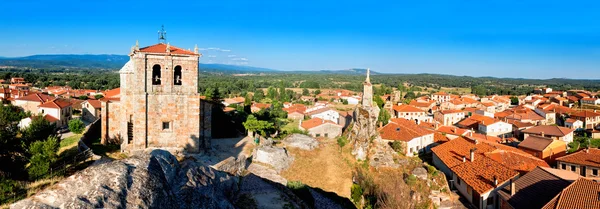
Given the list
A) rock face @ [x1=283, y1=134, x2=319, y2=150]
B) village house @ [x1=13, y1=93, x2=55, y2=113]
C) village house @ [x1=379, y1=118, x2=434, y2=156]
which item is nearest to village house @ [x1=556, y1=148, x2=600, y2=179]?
village house @ [x1=379, y1=118, x2=434, y2=156]

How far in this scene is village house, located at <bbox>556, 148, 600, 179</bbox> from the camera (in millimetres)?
32625

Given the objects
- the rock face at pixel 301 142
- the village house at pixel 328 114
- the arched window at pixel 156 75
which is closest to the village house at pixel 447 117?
the village house at pixel 328 114

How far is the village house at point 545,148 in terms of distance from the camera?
128 ft

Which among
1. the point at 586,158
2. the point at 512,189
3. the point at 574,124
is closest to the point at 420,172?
the point at 512,189

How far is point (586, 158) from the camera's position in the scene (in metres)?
33.8

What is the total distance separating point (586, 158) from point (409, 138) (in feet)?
49.0

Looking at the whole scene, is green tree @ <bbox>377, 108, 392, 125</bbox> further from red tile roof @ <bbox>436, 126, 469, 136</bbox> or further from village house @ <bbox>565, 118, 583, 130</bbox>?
village house @ <bbox>565, 118, 583, 130</bbox>

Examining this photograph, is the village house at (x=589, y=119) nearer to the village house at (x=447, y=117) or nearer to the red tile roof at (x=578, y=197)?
the village house at (x=447, y=117)

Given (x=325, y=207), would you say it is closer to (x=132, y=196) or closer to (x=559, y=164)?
(x=132, y=196)

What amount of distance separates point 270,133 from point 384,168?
1037 centimetres

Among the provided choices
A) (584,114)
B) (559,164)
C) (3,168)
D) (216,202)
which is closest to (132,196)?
(216,202)

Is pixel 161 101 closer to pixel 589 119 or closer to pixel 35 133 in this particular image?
pixel 35 133

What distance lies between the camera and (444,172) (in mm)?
34000

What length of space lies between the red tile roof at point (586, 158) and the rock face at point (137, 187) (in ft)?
114
